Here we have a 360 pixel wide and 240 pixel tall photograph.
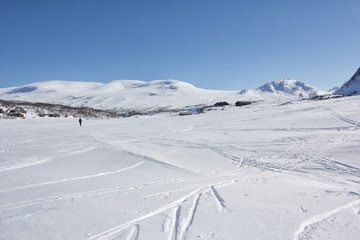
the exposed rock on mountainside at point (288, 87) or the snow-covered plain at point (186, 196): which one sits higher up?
the exposed rock on mountainside at point (288, 87)

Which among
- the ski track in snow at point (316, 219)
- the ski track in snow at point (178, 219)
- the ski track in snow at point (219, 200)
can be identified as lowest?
the ski track in snow at point (316, 219)

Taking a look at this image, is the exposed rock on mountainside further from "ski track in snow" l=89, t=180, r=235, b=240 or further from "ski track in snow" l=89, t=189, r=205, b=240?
"ski track in snow" l=89, t=189, r=205, b=240

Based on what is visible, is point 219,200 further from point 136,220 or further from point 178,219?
point 136,220

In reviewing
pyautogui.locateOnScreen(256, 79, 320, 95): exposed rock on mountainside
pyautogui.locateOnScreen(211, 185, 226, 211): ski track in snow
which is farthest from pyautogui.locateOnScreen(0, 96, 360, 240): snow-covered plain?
pyautogui.locateOnScreen(256, 79, 320, 95): exposed rock on mountainside

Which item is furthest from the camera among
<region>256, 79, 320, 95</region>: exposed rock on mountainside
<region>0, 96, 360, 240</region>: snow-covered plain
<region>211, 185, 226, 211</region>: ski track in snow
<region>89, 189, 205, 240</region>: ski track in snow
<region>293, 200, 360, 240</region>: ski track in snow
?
<region>256, 79, 320, 95</region>: exposed rock on mountainside

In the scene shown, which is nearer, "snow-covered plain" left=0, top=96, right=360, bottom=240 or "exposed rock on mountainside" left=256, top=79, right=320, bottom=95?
"snow-covered plain" left=0, top=96, right=360, bottom=240

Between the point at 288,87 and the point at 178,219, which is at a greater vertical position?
the point at 288,87

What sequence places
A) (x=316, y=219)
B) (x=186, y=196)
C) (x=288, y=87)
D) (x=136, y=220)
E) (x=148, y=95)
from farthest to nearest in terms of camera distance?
(x=288, y=87) < (x=148, y=95) < (x=186, y=196) < (x=136, y=220) < (x=316, y=219)

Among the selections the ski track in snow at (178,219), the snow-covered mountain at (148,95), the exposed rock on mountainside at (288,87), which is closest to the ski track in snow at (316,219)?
the ski track in snow at (178,219)

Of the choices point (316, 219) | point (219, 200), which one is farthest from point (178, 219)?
point (316, 219)

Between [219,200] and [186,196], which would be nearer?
[219,200]

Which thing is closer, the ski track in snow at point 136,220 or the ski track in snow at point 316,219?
the ski track in snow at point 316,219

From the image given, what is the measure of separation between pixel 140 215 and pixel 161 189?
1.35m

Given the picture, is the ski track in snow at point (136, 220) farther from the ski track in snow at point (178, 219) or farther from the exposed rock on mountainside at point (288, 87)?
the exposed rock on mountainside at point (288, 87)
